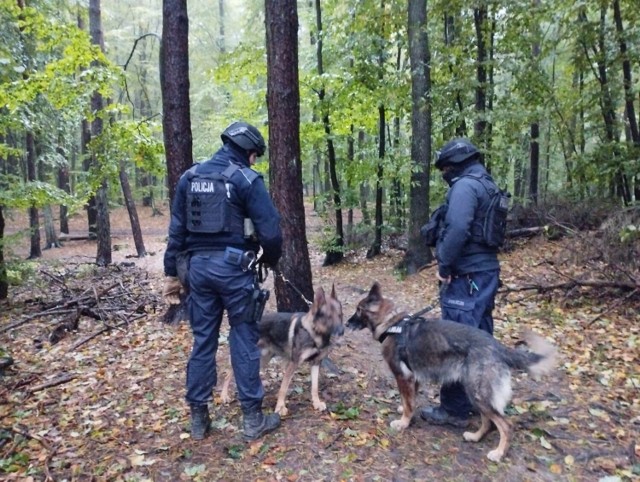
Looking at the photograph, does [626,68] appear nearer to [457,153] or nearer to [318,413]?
[457,153]

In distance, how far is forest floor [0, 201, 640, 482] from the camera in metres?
3.62

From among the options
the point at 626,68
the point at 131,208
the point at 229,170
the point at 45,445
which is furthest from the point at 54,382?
the point at 626,68

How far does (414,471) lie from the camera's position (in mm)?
3504

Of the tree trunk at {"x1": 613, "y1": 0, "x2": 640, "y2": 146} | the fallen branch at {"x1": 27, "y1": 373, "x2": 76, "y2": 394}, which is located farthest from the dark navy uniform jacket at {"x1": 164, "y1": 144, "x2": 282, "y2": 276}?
the tree trunk at {"x1": 613, "y1": 0, "x2": 640, "y2": 146}

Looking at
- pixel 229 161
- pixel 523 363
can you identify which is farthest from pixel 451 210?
pixel 229 161

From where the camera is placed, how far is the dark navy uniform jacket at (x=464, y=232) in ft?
12.7

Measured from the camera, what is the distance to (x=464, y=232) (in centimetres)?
384

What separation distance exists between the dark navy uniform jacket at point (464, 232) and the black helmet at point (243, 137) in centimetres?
182

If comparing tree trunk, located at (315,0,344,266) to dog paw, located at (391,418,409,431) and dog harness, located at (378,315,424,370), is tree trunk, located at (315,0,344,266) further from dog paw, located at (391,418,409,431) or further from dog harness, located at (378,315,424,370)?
dog paw, located at (391,418,409,431)

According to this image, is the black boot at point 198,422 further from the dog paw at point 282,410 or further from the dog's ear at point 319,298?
the dog's ear at point 319,298

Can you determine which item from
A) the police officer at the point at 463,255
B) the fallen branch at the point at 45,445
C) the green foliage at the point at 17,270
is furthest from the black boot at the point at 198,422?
the green foliage at the point at 17,270

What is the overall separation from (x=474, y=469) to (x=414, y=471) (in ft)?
1.57

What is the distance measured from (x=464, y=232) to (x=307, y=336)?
181 cm

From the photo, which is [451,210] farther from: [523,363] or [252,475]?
[252,475]
